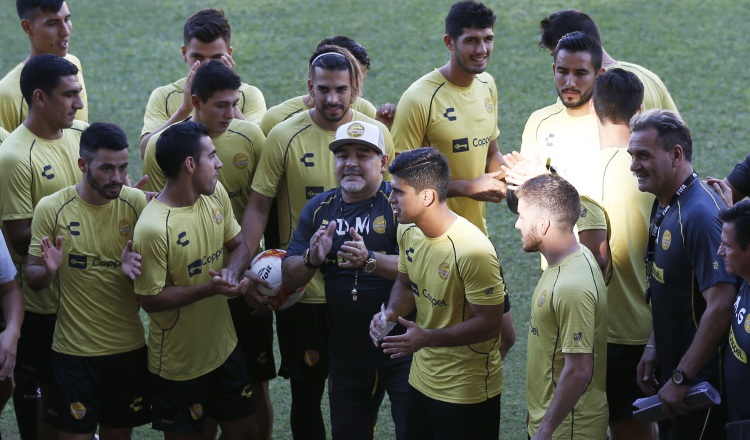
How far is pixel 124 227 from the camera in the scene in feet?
18.7

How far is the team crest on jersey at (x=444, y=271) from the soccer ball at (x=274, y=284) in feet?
3.72

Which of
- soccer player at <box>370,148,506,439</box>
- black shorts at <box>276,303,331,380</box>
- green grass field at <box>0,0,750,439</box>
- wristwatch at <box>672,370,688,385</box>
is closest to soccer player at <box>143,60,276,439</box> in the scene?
black shorts at <box>276,303,331,380</box>

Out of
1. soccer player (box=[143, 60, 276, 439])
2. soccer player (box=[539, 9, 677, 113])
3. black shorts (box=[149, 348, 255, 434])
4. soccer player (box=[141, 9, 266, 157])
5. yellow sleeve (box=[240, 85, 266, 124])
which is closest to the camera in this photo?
black shorts (box=[149, 348, 255, 434])

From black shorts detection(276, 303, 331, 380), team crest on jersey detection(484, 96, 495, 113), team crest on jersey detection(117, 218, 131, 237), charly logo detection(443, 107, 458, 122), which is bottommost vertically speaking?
black shorts detection(276, 303, 331, 380)

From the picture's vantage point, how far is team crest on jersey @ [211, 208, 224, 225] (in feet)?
19.0

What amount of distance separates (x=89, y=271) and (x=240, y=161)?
1237 mm

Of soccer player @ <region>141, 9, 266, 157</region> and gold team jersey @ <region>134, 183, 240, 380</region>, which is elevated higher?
soccer player @ <region>141, 9, 266, 157</region>

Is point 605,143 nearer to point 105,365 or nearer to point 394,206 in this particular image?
point 394,206

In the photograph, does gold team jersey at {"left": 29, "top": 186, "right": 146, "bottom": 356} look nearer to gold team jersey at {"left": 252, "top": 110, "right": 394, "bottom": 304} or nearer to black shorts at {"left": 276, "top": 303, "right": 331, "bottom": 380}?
gold team jersey at {"left": 252, "top": 110, "right": 394, "bottom": 304}

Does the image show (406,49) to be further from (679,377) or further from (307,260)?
(679,377)

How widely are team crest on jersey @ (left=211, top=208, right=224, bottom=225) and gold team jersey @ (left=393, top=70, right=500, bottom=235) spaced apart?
1.35 m

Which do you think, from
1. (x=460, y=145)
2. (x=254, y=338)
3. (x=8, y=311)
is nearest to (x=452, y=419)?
(x=254, y=338)

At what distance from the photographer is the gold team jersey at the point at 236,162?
635cm

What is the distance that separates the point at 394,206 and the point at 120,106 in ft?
30.7
